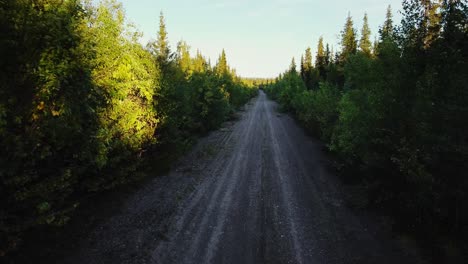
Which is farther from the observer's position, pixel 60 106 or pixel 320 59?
pixel 320 59

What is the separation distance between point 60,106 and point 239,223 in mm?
5889

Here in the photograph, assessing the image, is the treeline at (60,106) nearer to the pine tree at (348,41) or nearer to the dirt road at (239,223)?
the dirt road at (239,223)

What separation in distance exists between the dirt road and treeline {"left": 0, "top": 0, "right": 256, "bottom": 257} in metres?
1.56

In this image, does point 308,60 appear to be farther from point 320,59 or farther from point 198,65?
point 198,65

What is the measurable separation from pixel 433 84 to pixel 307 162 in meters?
9.02

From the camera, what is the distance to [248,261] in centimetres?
680

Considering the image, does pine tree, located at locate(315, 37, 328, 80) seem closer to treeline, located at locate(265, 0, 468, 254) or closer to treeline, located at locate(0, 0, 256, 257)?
treeline, located at locate(265, 0, 468, 254)

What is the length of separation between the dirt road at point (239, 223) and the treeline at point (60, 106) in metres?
1.56

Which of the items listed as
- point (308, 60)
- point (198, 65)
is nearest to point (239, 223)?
point (198, 65)

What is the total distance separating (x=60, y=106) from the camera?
6.39 m

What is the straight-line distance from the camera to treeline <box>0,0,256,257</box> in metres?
5.60

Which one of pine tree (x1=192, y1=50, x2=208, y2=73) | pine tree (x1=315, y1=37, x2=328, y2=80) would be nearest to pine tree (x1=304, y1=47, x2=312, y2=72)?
pine tree (x1=315, y1=37, x2=328, y2=80)

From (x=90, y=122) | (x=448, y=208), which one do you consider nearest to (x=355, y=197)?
(x=448, y=208)

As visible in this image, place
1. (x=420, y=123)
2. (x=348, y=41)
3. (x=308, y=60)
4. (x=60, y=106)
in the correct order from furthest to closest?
(x=308, y=60)
(x=348, y=41)
(x=420, y=123)
(x=60, y=106)
